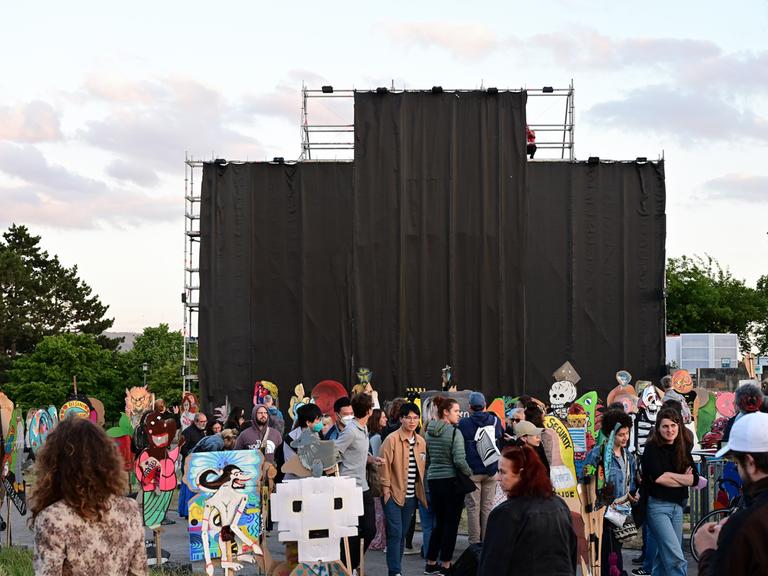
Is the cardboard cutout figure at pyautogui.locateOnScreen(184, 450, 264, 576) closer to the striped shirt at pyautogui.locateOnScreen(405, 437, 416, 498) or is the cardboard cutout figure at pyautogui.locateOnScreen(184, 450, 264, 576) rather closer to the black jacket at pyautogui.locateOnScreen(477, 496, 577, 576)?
the striped shirt at pyautogui.locateOnScreen(405, 437, 416, 498)

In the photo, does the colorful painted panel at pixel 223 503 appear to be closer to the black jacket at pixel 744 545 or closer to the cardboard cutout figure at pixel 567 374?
the black jacket at pixel 744 545

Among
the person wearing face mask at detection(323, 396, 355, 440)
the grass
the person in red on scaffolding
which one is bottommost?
the grass

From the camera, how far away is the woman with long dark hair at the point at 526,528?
369cm

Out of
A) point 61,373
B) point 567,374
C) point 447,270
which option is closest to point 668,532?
point 567,374

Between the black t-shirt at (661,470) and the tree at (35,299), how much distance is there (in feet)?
144

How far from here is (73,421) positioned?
315cm

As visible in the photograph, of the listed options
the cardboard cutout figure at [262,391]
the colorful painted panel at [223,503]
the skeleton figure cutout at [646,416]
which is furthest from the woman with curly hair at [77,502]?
the cardboard cutout figure at [262,391]

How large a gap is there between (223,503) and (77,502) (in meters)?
3.74

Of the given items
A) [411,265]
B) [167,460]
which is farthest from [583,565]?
[411,265]

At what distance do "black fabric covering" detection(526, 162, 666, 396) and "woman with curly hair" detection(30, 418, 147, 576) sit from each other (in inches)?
646

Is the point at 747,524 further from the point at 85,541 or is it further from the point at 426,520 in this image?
the point at 426,520

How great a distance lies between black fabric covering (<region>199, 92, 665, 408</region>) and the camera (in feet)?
62.5

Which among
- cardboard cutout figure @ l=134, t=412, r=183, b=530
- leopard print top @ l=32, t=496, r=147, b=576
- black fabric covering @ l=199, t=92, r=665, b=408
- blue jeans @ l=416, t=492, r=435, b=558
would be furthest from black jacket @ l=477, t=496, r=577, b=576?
black fabric covering @ l=199, t=92, r=665, b=408

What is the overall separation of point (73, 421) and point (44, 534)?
32 centimetres
